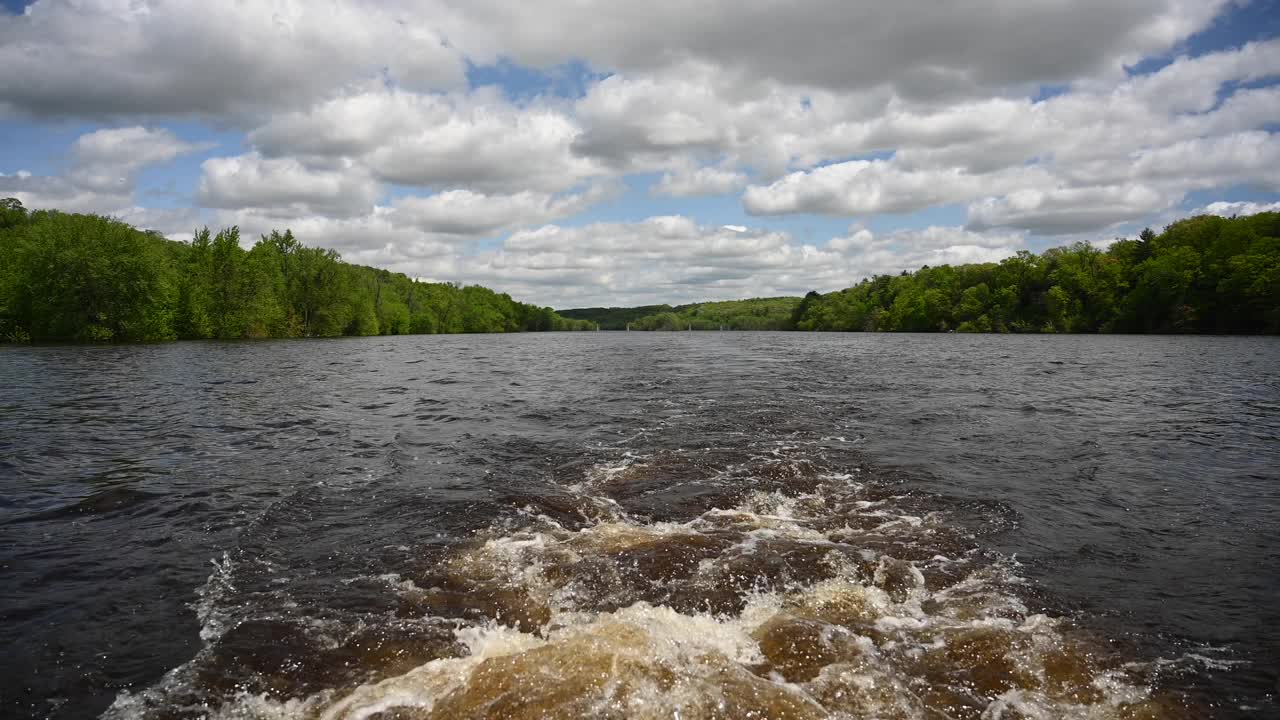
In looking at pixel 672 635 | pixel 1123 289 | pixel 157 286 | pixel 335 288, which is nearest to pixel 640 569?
pixel 672 635

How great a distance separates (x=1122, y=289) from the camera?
104 metres

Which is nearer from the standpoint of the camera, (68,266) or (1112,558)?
(1112,558)

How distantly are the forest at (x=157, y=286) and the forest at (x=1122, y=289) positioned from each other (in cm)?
11892

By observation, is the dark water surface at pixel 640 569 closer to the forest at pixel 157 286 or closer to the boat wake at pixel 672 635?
the boat wake at pixel 672 635

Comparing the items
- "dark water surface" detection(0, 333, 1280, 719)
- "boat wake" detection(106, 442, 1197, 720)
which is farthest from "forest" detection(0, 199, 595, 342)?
"boat wake" detection(106, 442, 1197, 720)

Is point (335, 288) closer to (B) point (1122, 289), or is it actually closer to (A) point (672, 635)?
(A) point (672, 635)

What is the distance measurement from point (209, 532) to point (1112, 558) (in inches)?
502

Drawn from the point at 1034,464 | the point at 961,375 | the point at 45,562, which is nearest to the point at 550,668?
the point at 45,562

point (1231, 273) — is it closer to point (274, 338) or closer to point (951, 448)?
point (951, 448)

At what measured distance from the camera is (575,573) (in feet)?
25.6

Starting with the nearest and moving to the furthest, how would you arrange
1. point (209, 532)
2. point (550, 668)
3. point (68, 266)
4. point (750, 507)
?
point (550, 668)
point (209, 532)
point (750, 507)
point (68, 266)

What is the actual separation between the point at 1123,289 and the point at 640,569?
416ft

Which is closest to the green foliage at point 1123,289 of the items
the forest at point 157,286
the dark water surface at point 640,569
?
the dark water surface at point 640,569

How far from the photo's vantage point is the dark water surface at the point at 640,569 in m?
5.38
